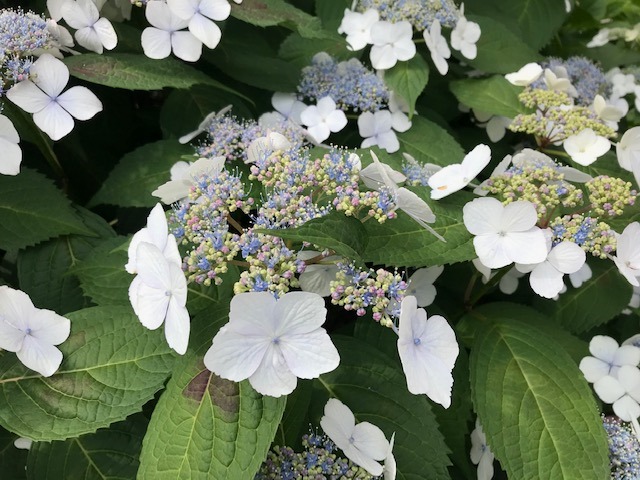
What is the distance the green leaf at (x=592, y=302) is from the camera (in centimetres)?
149

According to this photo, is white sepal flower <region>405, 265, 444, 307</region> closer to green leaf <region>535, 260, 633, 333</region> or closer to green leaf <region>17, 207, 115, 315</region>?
green leaf <region>535, 260, 633, 333</region>

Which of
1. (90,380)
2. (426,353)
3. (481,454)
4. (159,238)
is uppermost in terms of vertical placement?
(159,238)

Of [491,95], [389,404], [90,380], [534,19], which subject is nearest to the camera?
[90,380]

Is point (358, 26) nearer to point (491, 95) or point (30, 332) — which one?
point (491, 95)

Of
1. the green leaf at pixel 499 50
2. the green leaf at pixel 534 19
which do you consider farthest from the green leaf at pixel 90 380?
the green leaf at pixel 534 19

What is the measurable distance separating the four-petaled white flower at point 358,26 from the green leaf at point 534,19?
545 mm

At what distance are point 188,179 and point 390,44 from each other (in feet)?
2.24

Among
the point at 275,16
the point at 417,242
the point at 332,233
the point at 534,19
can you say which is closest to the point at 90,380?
the point at 332,233

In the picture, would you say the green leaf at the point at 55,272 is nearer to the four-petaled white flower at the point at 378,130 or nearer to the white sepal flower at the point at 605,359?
the four-petaled white flower at the point at 378,130

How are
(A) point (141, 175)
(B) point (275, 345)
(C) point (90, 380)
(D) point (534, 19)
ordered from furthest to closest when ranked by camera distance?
(D) point (534, 19) → (A) point (141, 175) → (C) point (90, 380) → (B) point (275, 345)

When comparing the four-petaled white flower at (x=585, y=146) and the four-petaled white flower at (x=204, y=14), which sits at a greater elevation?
the four-petaled white flower at (x=204, y=14)

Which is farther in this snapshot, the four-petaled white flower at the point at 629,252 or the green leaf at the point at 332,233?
the four-petaled white flower at the point at 629,252

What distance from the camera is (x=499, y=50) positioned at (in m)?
1.65

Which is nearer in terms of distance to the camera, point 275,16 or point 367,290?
point 367,290
